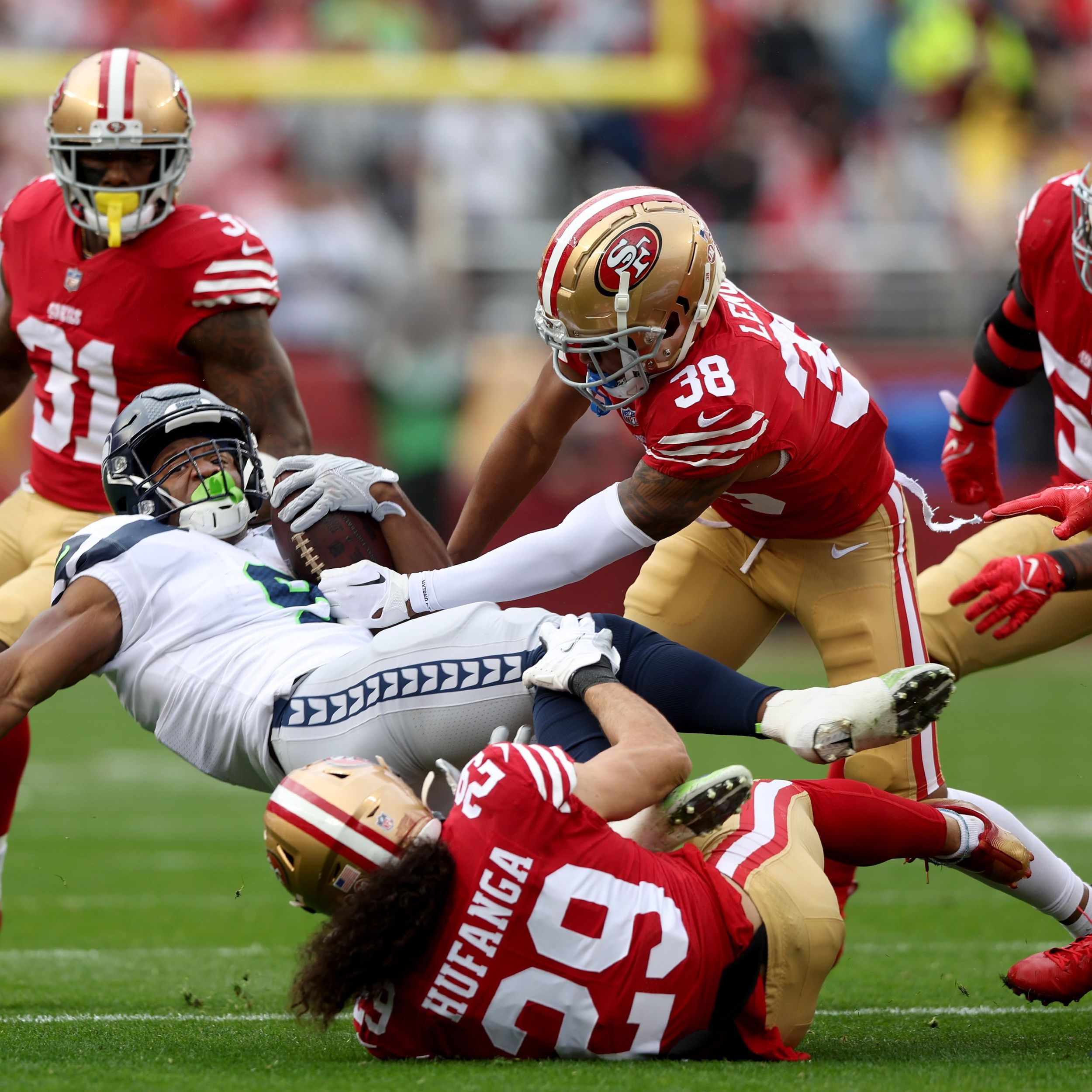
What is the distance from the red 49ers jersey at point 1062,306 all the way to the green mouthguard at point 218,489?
2.06m

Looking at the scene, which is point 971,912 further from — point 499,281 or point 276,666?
point 499,281

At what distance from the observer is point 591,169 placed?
41.2 ft

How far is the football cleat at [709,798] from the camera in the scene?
2.93 meters

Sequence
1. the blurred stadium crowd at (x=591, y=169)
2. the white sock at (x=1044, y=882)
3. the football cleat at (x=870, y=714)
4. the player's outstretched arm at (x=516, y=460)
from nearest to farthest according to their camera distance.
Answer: the football cleat at (x=870, y=714) < the white sock at (x=1044, y=882) < the player's outstretched arm at (x=516, y=460) < the blurred stadium crowd at (x=591, y=169)

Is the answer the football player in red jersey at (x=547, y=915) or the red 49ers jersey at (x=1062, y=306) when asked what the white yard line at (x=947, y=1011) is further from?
the red 49ers jersey at (x=1062, y=306)

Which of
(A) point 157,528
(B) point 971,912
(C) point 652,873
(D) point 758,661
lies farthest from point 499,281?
(C) point 652,873

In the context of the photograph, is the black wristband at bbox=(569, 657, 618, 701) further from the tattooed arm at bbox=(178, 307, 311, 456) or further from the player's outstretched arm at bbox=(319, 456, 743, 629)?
the tattooed arm at bbox=(178, 307, 311, 456)

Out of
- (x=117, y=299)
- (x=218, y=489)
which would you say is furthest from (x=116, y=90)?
(x=218, y=489)

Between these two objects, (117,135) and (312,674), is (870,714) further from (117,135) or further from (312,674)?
(117,135)

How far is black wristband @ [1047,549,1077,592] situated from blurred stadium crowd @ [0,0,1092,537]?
7569 millimetres

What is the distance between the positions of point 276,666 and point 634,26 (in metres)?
10.8

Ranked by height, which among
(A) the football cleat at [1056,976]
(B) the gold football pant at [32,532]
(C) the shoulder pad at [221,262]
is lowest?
(A) the football cleat at [1056,976]

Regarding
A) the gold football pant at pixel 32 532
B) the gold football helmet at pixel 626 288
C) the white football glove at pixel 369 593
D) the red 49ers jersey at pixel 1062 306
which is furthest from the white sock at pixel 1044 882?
the gold football pant at pixel 32 532

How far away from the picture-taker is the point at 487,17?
13.4 metres
